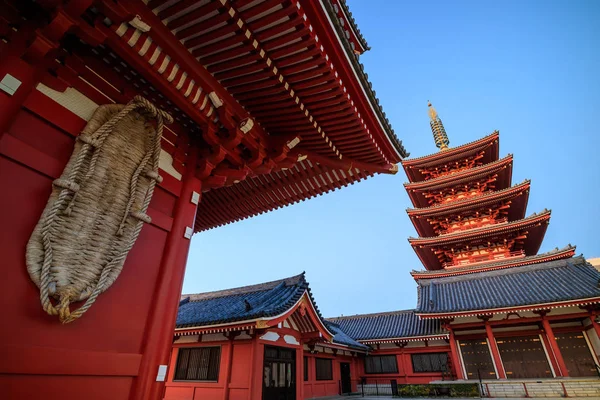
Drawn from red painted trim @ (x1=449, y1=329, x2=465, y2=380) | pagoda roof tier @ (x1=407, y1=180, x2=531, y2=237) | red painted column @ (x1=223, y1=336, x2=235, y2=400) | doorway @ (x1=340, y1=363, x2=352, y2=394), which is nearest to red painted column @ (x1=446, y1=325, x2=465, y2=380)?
red painted trim @ (x1=449, y1=329, x2=465, y2=380)

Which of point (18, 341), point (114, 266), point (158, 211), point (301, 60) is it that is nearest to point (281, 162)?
point (301, 60)

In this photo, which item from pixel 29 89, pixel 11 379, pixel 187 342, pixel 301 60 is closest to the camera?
pixel 11 379

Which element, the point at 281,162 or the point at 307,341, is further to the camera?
the point at 307,341

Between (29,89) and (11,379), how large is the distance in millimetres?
2364

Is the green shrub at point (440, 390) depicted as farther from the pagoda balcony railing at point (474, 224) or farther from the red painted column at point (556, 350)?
the pagoda balcony railing at point (474, 224)

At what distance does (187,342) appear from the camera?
→ 36.1ft

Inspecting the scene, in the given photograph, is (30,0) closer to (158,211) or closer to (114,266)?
(158,211)

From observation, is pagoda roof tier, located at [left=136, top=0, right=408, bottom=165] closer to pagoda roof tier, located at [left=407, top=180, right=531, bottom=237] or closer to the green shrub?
the green shrub

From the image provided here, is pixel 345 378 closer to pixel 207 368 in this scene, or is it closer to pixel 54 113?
pixel 207 368

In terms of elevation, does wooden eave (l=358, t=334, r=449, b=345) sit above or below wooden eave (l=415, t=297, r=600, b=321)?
below

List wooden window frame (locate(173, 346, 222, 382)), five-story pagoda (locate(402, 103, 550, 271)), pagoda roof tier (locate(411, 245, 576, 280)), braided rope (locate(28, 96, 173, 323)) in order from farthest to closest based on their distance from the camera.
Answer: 1. five-story pagoda (locate(402, 103, 550, 271))
2. pagoda roof tier (locate(411, 245, 576, 280))
3. wooden window frame (locate(173, 346, 222, 382))
4. braided rope (locate(28, 96, 173, 323))

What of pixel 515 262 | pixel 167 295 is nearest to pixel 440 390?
pixel 515 262

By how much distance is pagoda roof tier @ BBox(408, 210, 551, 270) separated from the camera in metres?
18.0

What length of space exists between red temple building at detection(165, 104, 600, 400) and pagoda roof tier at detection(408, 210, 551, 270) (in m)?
0.10
